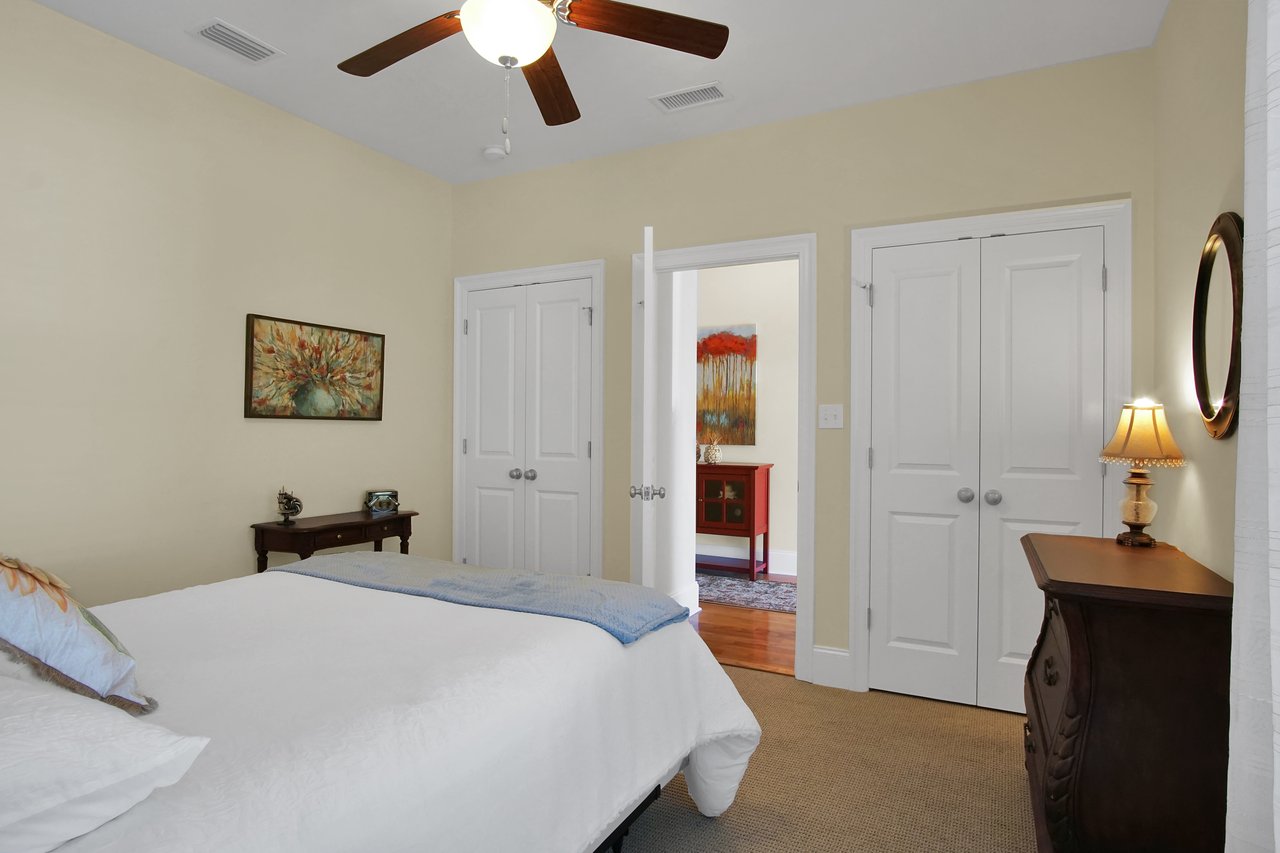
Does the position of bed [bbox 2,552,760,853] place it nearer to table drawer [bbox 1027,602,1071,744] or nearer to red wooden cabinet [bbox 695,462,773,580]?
table drawer [bbox 1027,602,1071,744]

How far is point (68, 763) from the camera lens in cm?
87

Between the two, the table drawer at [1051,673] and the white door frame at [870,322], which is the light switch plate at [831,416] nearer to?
the white door frame at [870,322]

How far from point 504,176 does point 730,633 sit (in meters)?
3.13

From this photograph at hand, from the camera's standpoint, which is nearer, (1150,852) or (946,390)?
(1150,852)

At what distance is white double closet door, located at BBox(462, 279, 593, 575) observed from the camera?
13.7 ft

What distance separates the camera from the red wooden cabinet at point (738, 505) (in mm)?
5762

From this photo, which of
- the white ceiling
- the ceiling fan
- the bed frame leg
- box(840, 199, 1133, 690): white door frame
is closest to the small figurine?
the white ceiling

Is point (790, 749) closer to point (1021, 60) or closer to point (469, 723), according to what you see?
point (469, 723)

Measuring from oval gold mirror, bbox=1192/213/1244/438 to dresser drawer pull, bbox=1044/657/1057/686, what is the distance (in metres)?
0.76

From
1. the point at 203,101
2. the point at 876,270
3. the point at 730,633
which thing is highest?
the point at 203,101

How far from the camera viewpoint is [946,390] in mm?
3240

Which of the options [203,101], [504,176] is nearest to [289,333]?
[203,101]

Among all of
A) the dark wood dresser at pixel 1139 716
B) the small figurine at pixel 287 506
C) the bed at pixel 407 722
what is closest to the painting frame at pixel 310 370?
the small figurine at pixel 287 506

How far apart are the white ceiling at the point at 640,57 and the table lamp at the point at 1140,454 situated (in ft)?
5.14
